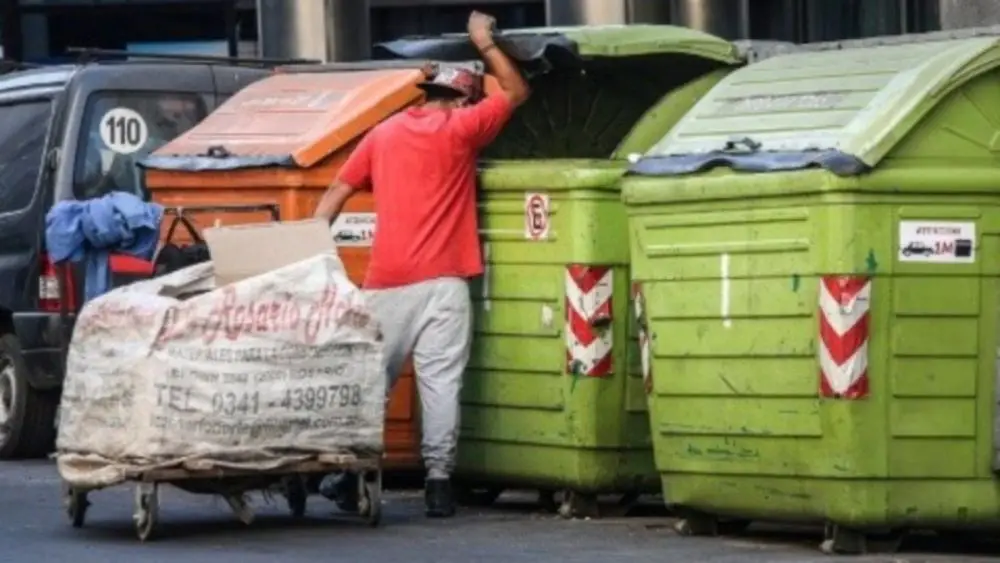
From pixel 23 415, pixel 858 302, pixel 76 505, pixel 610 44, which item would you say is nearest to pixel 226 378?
pixel 76 505

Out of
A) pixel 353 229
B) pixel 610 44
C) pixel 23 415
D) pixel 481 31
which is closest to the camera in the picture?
pixel 481 31

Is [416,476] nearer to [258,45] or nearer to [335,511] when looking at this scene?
[335,511]

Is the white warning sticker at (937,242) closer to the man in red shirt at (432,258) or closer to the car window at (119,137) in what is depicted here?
the man in red shirt at (432,258)

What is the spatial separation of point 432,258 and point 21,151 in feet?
14.3

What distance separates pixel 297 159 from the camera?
41.8 feet

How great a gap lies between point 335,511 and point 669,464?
1.85 m

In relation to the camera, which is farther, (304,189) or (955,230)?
(304,189)

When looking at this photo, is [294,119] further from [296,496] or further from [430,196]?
[296,496]

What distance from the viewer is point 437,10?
28.7 m

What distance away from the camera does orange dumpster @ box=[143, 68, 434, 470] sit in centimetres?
1270

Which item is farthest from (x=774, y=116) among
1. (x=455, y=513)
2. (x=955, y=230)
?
(x=455, y=513)

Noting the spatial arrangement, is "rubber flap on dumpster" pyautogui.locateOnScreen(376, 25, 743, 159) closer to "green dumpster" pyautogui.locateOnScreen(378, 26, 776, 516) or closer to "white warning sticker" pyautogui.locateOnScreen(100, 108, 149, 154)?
"green dumpster" pyautogui.locateOnScreen(378, 26, 776, 516)

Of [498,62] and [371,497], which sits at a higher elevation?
[498,62]

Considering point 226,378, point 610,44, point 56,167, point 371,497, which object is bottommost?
point 371,497
